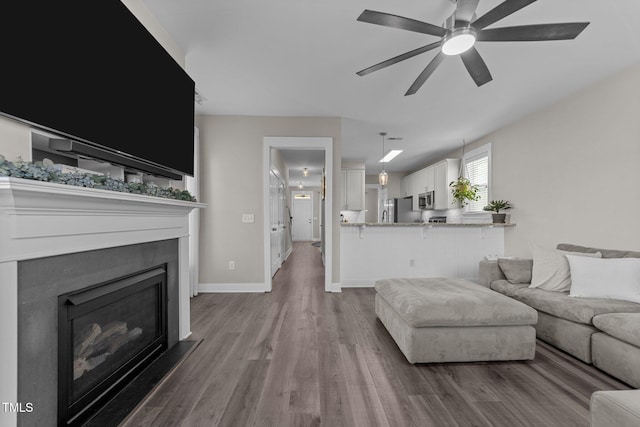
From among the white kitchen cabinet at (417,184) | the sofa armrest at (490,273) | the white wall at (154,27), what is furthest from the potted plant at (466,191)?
the white wall at (154,27)

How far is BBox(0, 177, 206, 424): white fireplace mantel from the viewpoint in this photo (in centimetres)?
102

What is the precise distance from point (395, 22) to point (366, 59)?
1.00 metres

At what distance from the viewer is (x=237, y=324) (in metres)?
2.89

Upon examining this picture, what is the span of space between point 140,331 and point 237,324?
41.9 inches

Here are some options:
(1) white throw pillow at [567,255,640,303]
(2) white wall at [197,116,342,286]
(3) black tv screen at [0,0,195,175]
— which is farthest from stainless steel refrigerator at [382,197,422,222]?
(3) black tv screen at [0,0,195,175]

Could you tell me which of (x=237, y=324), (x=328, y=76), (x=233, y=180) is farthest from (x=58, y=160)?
(x=233, y=180)

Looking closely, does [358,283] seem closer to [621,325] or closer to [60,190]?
[621,325]

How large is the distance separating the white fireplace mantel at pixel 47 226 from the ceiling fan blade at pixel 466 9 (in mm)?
2136

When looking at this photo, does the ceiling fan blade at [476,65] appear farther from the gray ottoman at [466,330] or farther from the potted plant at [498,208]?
the potted plant at [498,208]

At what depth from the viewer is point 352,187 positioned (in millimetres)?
7328

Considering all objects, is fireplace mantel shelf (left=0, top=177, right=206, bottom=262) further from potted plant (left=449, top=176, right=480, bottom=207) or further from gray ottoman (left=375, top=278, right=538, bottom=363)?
potted plant (left=449, top=176, right=480, bottom=207)

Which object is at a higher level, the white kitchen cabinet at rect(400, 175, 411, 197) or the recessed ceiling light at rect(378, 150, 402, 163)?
the recessed ceiling light at rect(378, 150, 402, 163)

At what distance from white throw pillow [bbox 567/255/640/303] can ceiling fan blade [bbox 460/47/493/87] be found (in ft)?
6.06

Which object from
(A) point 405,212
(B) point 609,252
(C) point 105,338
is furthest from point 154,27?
(A) point 405,212
